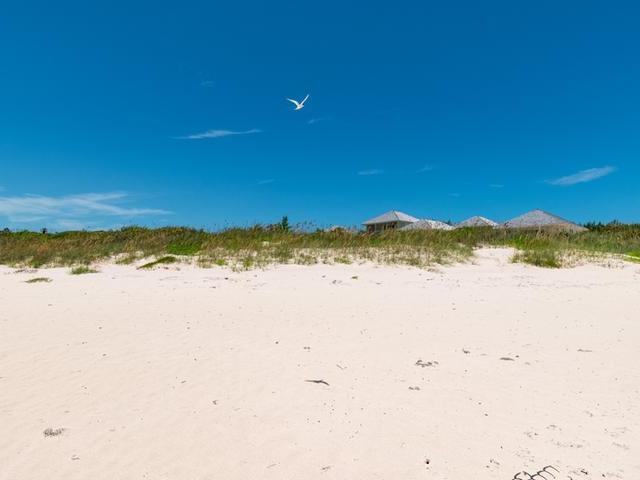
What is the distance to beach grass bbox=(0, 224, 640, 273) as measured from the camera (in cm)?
1248

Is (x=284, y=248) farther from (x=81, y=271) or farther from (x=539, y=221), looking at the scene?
(x=539, y=221)

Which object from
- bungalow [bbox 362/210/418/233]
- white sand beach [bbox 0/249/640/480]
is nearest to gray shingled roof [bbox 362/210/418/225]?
bungalow [bbox 362/210/418/233]

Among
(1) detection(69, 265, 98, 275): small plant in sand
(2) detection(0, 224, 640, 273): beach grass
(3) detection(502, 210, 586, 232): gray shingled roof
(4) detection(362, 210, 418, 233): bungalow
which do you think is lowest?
(1) detection(69, 265, 98, 275): small plant in sand

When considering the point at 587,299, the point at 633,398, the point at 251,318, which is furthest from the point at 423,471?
the point at 587,299

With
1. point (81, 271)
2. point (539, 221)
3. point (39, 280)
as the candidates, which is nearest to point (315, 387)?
point (39, 280)

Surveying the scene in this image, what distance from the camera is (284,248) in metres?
13.6

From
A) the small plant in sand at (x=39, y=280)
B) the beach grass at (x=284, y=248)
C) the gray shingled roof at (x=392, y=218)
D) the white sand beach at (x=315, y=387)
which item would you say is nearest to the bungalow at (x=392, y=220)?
the gray shingled roof at (x=392, y=218)

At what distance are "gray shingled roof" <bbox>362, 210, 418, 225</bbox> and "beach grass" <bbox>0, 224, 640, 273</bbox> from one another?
17.0 metres

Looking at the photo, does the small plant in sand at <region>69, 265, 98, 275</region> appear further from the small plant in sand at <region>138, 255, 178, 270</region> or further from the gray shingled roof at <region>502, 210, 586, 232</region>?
the gray shingled roof at <region>502, 210, 586, 232</region>

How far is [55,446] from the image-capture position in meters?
2.79

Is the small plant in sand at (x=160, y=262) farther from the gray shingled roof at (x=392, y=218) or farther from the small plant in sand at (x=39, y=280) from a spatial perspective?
the gray shingled roof at (x=392, y=218)

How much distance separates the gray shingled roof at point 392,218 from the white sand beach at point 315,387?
27.9 metres

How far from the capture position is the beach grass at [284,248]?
12484mm

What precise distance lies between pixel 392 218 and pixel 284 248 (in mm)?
23759
